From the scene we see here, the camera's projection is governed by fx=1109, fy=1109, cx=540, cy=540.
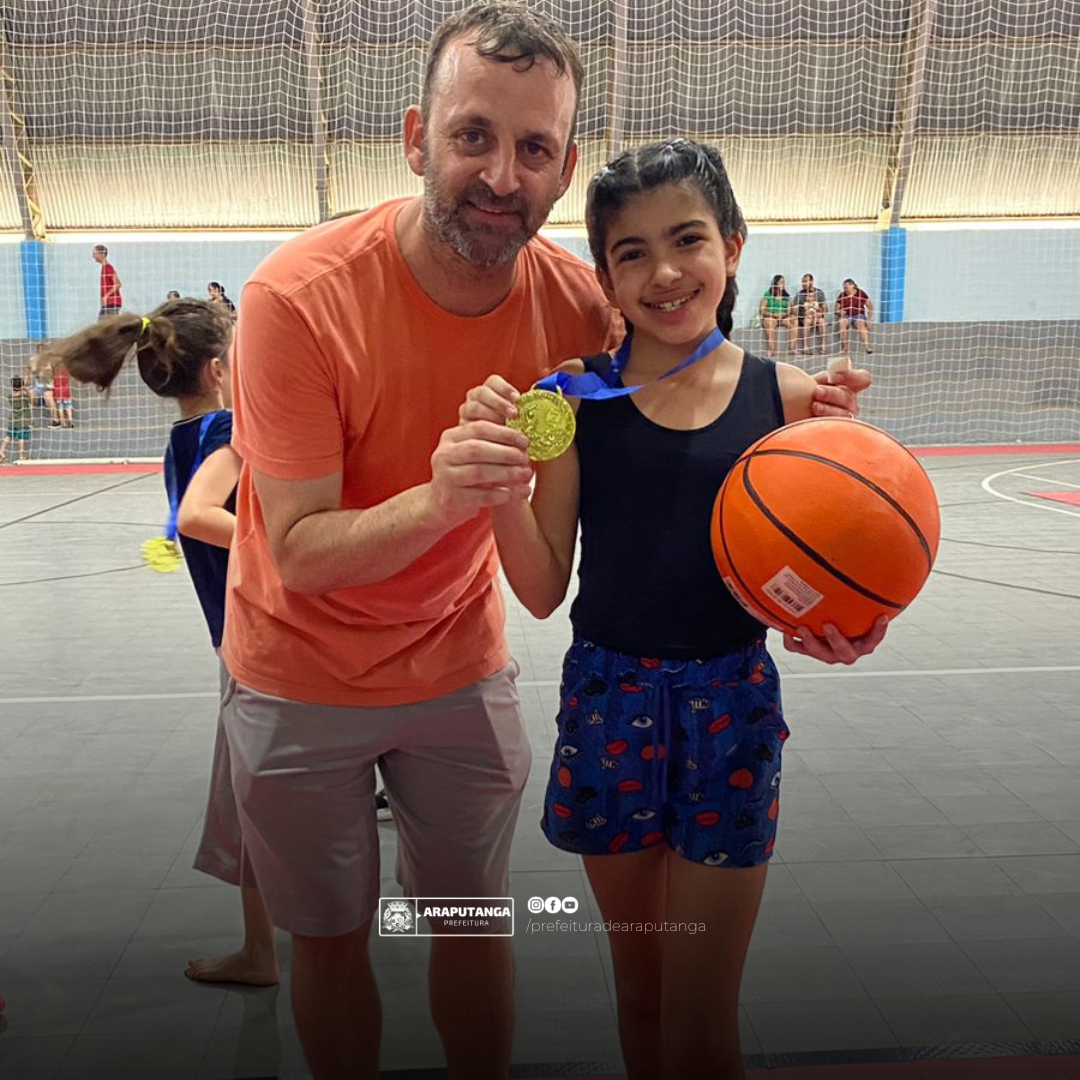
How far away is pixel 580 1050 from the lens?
178cm

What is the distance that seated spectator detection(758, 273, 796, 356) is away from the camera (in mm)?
11797

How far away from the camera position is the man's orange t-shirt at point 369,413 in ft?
4.26

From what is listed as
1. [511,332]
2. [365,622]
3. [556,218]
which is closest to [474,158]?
[511,332]

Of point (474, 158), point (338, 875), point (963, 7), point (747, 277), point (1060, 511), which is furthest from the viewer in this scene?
point (747, 277)

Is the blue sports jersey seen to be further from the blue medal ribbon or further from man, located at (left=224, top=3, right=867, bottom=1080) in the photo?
the blue medal ribbon

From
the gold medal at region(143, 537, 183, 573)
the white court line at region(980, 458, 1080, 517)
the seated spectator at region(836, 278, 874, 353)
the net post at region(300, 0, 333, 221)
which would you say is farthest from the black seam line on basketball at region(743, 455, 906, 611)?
the net post at region(300, 0, 333, 221)

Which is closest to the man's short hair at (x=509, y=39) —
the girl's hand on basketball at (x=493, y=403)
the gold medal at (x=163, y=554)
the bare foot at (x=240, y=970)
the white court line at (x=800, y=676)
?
the girl's hand on basketball at (x=493, y=403)

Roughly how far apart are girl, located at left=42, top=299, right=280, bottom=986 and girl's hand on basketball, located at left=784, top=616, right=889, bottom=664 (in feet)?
3.53

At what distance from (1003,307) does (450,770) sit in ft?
44.2

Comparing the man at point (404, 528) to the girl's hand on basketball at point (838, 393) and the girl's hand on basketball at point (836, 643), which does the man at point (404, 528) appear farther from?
the girl's hand on basketball at point (836, 643)

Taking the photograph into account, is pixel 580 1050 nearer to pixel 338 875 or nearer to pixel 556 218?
pixel 338 875

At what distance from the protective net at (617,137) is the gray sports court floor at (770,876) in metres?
8.16

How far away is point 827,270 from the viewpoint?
1317 centimetres

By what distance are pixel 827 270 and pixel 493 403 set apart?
12910 millimetres
